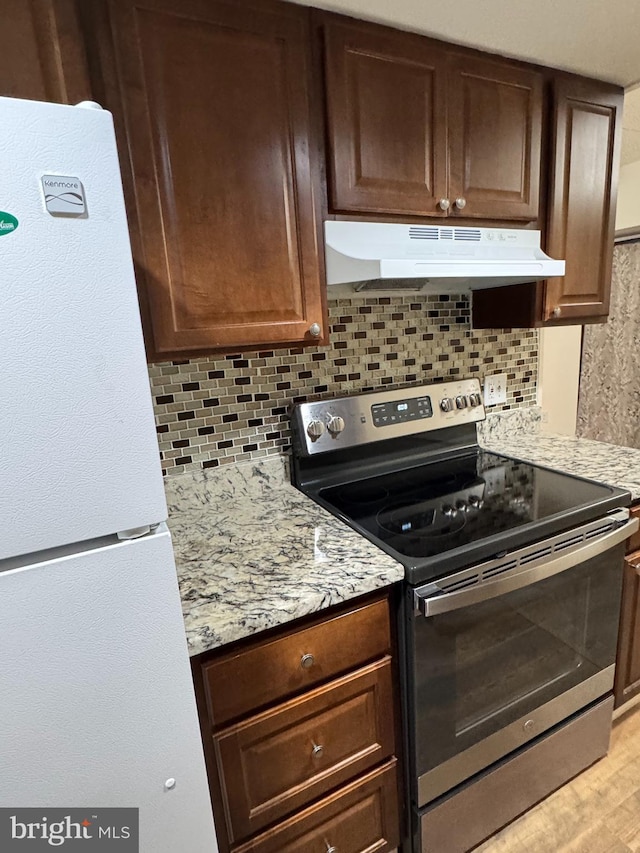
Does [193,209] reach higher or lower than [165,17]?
lower

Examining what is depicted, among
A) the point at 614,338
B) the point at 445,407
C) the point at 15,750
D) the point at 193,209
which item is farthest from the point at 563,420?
the point at 15,750

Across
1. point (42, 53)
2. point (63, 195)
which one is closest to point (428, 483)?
point (63, 195)

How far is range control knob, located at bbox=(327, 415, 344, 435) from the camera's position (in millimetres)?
1467

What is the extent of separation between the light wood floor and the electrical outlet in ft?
4.26

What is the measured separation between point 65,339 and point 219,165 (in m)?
A: 0.65

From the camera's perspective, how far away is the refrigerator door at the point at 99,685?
61 cm

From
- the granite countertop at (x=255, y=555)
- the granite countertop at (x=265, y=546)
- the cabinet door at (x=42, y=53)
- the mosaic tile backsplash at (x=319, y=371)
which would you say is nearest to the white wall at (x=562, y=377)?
the mosaic tile backsplash at (x=319, y=371)

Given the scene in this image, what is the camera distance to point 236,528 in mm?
1244

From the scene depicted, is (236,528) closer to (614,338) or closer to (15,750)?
(15,750)

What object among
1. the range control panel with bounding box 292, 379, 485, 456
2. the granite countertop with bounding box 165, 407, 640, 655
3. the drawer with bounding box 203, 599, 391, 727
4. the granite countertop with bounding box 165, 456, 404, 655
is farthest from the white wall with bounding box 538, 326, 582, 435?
the drawer with bounding box 203, 599, 391, 727

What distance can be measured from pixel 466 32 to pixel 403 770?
1880 mm

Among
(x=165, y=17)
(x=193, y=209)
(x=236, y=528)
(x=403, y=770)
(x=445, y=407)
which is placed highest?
(x=165, y=17)

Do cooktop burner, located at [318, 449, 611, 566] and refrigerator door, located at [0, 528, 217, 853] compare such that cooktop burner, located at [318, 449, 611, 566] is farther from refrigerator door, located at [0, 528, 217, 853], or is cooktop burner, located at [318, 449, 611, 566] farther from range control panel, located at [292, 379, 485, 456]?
refrigerator door, located at [0, 528, 217, 853]

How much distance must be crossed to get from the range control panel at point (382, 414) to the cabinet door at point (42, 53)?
912 mm
